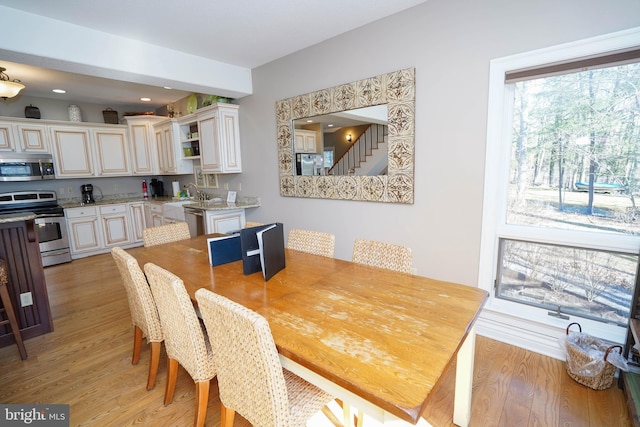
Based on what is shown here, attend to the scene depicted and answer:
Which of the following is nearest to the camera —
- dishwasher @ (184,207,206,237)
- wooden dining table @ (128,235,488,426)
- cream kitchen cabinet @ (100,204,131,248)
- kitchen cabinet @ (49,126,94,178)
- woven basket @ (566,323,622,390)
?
wooden dining table @ (128,235,488,426)

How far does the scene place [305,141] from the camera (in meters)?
3.24

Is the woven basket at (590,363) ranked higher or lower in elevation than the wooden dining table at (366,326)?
lower

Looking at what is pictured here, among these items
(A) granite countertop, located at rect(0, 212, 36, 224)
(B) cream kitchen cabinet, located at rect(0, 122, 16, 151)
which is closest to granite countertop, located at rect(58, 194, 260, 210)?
(B) cream kitchen cabinet, located at rect(0, 122, 16, 151)

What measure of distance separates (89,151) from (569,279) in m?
6.30

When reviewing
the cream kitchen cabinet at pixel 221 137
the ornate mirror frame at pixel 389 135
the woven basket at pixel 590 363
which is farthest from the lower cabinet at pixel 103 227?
the woven basket at pixel 590 363

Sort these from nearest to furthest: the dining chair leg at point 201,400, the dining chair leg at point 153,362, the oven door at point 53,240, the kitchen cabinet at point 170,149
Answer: the dining chair leg at point 201,400
the dining chair leg at point 153,362
the oven door at point 53,240
the kitchen cabinet at point 170,149

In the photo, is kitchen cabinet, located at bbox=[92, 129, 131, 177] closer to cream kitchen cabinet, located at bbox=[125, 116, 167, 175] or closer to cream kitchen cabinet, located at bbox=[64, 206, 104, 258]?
cream kitchen cabinet, located at bbox=[125, 116, 167, 175]

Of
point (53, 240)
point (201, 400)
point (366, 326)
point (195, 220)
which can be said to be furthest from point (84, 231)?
point (366, 326)

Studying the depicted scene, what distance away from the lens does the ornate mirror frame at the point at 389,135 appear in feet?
7.86

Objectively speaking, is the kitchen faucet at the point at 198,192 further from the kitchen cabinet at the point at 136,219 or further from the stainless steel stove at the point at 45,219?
the stainless steel stove at the point at 45,219

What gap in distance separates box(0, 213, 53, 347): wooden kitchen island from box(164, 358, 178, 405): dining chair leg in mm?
1713

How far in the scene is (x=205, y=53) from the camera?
3.18 m

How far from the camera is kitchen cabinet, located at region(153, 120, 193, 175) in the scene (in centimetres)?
→ 468

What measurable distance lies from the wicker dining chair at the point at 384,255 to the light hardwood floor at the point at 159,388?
79 centimetres
